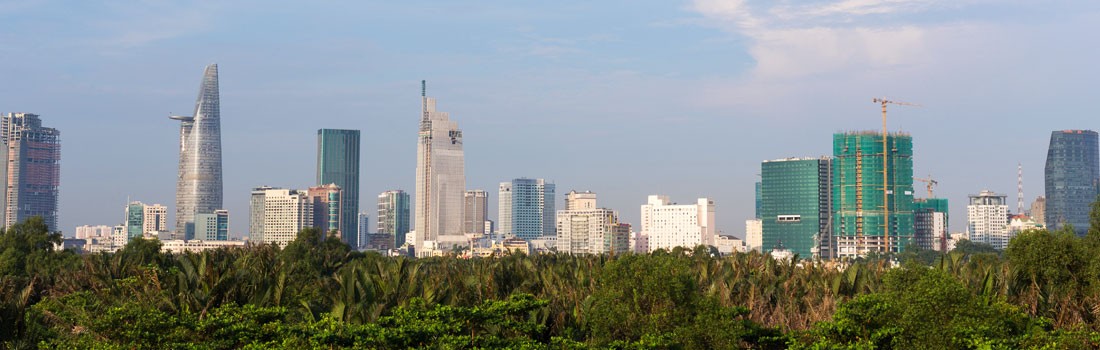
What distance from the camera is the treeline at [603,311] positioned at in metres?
30.9

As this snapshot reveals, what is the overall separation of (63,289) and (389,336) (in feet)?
89.4

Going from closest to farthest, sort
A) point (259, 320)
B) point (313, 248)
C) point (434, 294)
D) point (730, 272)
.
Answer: point (259, 320)
point (434, 294)
point (730, 272)
point (313, 248)

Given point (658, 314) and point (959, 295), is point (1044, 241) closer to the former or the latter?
point (959, 295)

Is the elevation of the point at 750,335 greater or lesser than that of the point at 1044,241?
lesser

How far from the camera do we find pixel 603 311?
111ft

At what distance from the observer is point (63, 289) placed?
51.3 metres

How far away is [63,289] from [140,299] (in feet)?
64.4

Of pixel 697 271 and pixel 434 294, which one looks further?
pixel 697 271

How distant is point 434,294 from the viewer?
36.9m

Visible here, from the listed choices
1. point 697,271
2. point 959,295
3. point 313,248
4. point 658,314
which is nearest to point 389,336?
point 658,314

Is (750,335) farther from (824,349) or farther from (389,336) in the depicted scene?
(389,336)

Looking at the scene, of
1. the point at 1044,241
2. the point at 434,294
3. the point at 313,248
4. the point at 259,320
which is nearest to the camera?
the point at 259,320

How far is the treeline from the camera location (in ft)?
101

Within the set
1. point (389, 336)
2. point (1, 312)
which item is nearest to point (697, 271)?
point (389, 336)
